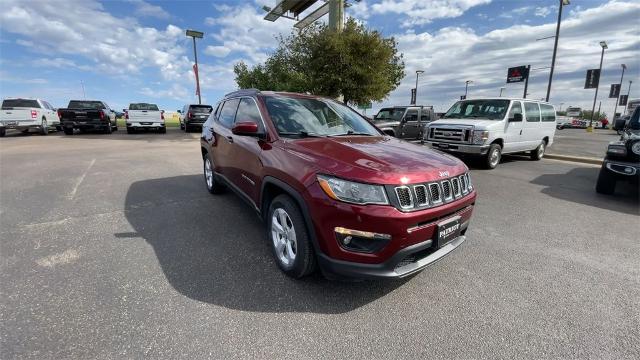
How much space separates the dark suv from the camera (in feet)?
17.6

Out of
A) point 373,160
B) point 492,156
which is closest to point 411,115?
point 492,156

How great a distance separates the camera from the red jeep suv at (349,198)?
2.27m

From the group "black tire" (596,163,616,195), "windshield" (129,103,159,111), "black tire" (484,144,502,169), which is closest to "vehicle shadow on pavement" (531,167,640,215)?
"black tire" (596,163,616,195)

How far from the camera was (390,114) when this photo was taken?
45.1 feet

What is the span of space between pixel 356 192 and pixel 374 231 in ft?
1.00

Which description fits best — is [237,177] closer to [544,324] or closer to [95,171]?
[544,324]

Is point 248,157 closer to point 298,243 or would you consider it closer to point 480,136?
point 298,243

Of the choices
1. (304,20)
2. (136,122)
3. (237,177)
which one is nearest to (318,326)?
(237,177)

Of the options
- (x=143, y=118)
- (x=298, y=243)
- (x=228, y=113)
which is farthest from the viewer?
(x=143, y=118)

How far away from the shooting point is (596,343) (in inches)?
85.7

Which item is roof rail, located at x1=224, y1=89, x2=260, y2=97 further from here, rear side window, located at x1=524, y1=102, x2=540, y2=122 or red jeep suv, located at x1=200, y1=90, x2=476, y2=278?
rear side window, located at x1=524, y1=102, x2=540, y2=122

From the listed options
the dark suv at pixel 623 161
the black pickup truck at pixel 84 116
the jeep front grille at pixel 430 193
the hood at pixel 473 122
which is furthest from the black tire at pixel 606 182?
the black pickup truck at pixel 84 116

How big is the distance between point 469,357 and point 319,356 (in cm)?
98

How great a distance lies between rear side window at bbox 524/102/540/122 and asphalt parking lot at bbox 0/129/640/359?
524cm
